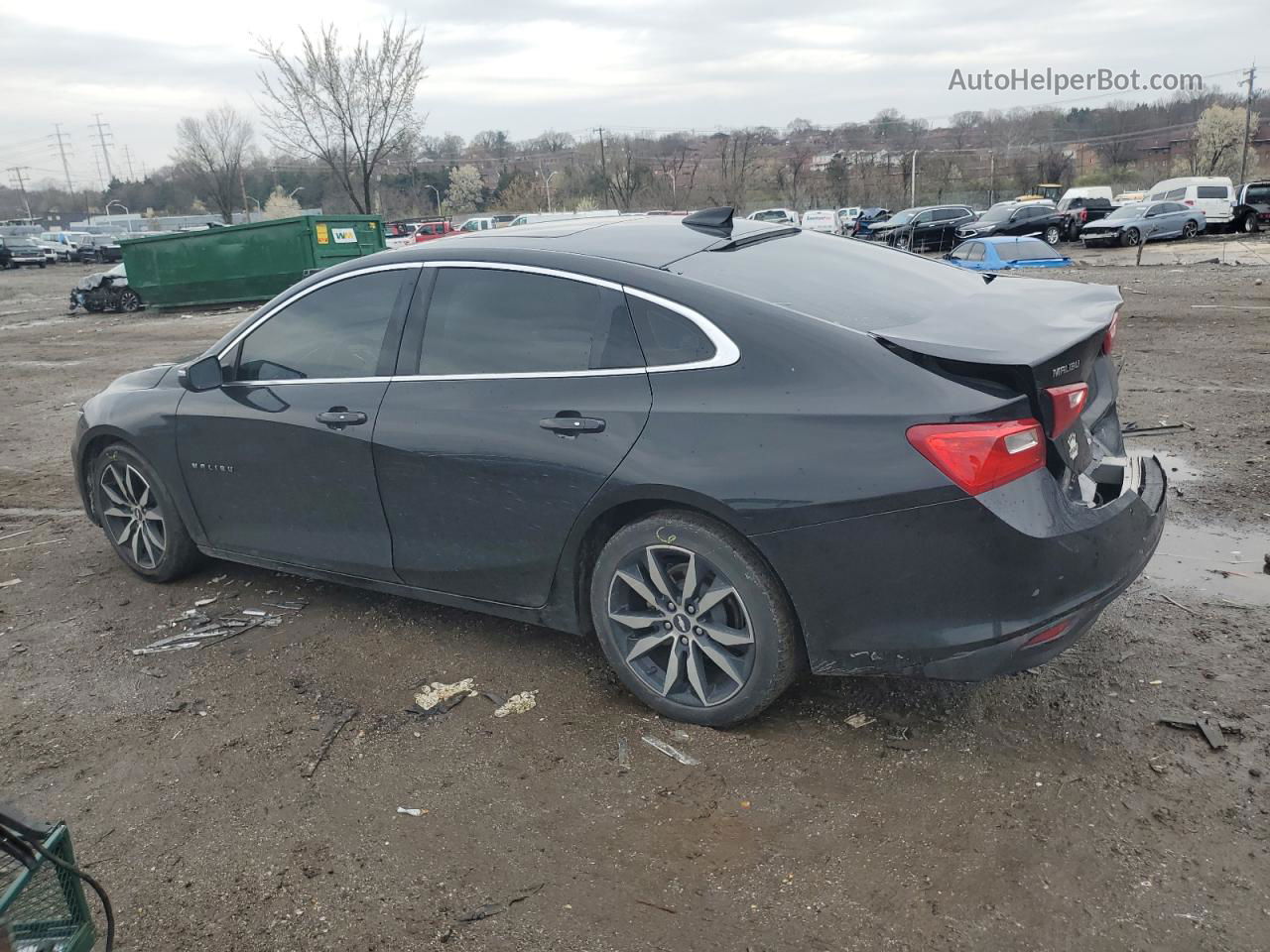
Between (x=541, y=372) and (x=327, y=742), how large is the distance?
1524 mm

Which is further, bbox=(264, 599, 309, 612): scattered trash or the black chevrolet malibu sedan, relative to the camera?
bbox=(264, 599, 309, 612): scattered trash

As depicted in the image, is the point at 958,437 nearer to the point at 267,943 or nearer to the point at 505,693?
the point at 505,693

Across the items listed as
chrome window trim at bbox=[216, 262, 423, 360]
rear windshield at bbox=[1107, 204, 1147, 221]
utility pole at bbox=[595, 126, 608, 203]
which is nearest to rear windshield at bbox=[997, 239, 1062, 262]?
rear windshield at bbox=[1107, 204, 1147, 221]

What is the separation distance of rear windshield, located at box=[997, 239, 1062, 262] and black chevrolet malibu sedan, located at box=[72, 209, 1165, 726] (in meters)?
19.4

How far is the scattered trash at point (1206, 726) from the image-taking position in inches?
122

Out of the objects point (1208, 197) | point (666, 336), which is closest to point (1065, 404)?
point (666, 336)

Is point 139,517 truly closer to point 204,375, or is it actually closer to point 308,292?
point 204,375

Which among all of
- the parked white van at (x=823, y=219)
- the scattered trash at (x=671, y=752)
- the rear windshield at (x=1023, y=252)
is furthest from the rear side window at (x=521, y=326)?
the parked white van at (x=823, y=219)

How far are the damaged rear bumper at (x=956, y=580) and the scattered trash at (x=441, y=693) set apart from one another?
1.41 m

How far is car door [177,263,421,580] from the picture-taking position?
Answer: 3977mm

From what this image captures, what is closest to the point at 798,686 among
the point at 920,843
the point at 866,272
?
the point at 920,843

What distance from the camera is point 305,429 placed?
409 centimetres

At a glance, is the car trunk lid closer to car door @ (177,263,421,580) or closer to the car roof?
the car roof

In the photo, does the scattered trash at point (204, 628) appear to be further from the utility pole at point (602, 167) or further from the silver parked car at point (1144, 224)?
the utility pole at point (602, 167)
